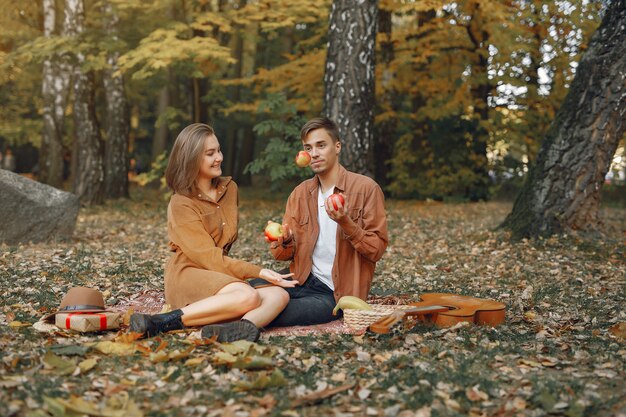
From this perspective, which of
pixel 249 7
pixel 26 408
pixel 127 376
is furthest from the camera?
pixel 249 7

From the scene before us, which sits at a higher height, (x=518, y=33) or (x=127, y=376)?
(x=518, y=33)

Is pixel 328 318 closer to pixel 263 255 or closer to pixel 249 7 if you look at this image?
pixel 263 255

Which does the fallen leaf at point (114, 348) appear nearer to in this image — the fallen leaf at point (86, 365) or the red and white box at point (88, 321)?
the fallen leaf at point (86, 365)

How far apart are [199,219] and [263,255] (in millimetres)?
3796

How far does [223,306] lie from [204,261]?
403 mm

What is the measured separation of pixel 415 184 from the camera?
57.5 ft

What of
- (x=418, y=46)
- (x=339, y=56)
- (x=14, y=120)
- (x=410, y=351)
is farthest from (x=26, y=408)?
(x=14, y=120)

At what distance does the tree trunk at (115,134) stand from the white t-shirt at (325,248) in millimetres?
11309

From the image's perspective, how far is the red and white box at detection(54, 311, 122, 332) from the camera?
477 cm

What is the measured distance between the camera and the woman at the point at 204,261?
4914 mm

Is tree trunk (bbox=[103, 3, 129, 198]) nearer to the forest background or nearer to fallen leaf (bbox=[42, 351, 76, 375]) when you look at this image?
the forest background

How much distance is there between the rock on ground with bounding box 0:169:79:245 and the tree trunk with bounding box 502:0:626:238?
234 inches

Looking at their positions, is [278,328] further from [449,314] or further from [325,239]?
[449,314]

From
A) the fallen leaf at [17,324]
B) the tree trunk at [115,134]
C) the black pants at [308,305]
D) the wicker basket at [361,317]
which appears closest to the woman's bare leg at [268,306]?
the black pants at [308,305]
